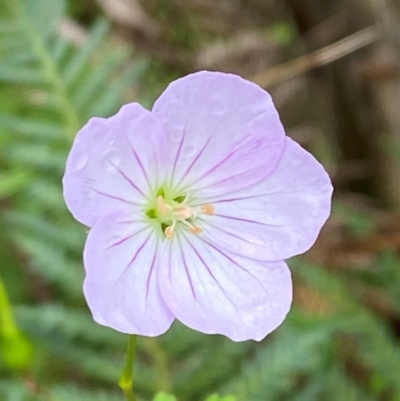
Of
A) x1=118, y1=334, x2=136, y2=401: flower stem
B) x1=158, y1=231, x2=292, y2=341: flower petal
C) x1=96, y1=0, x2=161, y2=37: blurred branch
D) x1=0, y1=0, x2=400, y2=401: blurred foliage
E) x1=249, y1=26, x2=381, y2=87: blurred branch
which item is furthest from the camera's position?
x1=96, y1=0, x2=161, y2=37: blurred branch

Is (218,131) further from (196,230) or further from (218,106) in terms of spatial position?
(196,230)

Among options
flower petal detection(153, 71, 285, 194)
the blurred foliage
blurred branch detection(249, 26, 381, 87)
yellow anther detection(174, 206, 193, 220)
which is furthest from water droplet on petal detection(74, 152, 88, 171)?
blurred branch detection(249, 26, 381, 87)

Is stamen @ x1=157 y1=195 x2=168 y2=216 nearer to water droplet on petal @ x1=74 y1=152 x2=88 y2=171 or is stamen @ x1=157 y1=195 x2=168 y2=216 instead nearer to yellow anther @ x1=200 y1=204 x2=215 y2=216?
yellow anther @ x1=200 y1=204 x2=215 y2=216

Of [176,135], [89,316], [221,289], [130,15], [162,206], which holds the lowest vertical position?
[89,316]

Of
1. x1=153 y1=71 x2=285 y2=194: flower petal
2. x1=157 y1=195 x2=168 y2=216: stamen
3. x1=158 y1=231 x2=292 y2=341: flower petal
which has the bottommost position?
x1=158 y1=231 x2=292 y2=341: flower petal

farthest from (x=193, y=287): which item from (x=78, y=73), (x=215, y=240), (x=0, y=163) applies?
(x=0, y=163)

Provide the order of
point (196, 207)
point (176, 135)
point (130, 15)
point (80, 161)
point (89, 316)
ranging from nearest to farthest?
1. point (80, 161)
2. point (176, 135)
3. point (196, 207)
4. point (89, 316)
5. point (130, 15)

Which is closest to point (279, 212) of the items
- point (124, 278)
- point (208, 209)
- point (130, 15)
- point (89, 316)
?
point (208, 209)
